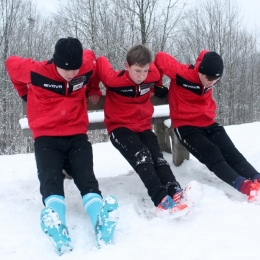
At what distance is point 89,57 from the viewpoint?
3.07 metres

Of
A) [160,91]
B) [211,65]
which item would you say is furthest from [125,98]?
[211,65]

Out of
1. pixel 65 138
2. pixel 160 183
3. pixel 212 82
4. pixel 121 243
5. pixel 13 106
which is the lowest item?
pixel 13 106

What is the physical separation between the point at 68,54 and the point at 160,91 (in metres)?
1.28

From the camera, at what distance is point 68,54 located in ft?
8.46

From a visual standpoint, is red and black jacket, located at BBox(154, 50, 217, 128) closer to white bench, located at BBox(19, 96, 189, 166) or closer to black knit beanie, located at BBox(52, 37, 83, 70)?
white bench, located at BBox(19, 96, 189, 166)

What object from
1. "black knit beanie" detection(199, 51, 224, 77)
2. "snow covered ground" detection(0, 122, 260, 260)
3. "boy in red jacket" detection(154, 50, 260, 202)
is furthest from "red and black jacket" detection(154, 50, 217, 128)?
"snow covered ground" detection(0, 122, 260, 260)

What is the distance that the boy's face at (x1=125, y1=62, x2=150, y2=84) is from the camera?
115 inches

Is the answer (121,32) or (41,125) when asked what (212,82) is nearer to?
(41,125)

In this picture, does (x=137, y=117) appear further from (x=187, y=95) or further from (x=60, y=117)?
(x=60, y=117)

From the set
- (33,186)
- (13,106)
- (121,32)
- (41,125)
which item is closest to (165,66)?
(41,125)

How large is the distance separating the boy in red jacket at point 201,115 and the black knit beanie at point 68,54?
3.40 feet

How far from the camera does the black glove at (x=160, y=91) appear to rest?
11.5 feet

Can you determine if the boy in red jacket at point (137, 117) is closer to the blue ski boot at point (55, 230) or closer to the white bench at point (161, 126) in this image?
the white bench at point (161, 126)

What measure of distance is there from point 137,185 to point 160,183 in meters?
0.74
